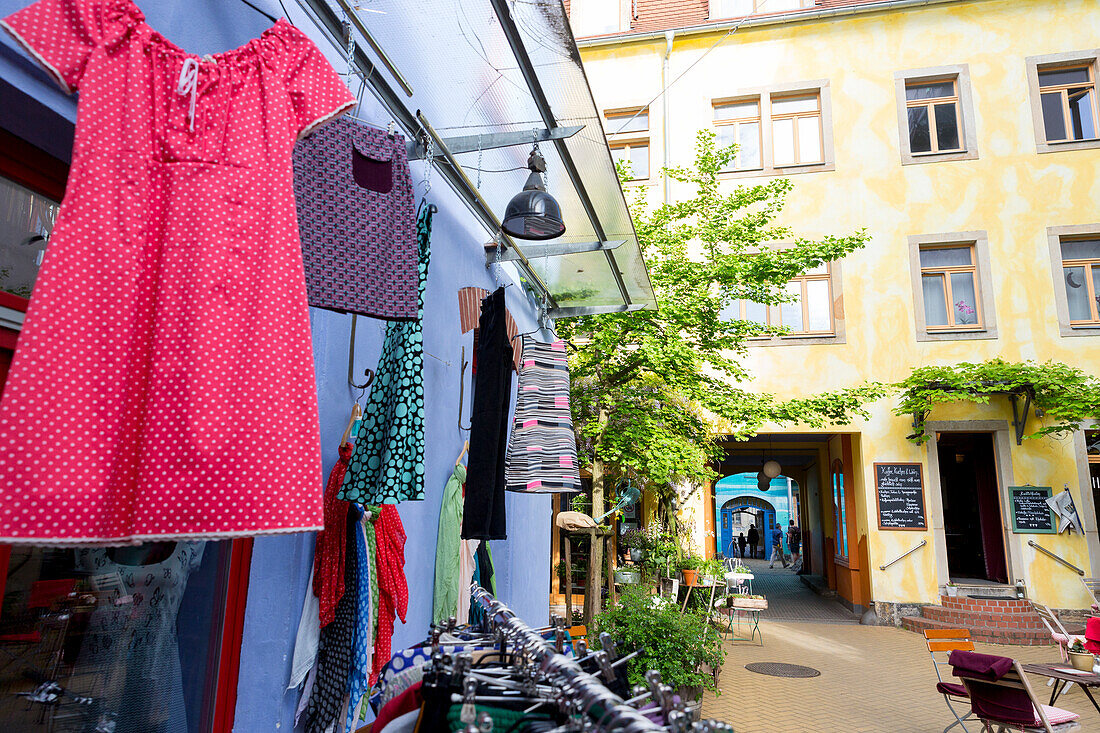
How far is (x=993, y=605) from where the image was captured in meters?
10.5

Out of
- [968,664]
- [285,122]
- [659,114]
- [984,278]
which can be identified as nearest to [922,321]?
[984,278]

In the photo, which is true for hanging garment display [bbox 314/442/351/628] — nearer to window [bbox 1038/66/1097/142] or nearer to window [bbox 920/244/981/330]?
window [bbox 920/244/981/330]

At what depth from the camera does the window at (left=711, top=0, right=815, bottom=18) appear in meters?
13.2

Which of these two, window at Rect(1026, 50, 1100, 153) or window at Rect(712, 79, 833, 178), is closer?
window at Rect(1026, 50, 1100, 153)

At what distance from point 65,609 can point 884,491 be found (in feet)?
39.2

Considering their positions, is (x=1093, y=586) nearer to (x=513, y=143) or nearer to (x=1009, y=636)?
(x=1009, y=636)

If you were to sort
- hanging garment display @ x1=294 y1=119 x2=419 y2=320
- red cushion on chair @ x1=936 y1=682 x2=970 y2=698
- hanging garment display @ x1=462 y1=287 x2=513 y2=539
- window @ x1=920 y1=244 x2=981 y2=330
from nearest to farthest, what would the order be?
hanging garment display @ x1=294 y1=119 x2=419 y2=320 < hanging garment display @ x1=462 y1=287 x2=513 y2=539 < red cushion on chair @ x1=936 y1=682 x2=970 y2=698 < window @ x1=920 y1=244 x2=981 y2=330

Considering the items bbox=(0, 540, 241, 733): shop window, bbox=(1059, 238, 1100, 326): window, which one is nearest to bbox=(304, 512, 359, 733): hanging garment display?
bbox=(0, 540, 241, 733): shop window

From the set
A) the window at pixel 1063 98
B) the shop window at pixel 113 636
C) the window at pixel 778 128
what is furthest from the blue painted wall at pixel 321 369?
the window at pixel 1063 98

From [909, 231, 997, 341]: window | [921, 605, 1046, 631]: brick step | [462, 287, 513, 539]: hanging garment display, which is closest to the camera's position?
[462, 287, 513, 539]: hanging garment display

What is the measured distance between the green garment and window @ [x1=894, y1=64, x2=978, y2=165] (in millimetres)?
11664

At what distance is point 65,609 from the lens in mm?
2064

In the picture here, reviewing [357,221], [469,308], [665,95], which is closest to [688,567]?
[469,308]

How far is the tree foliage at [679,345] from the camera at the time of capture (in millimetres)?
7496
